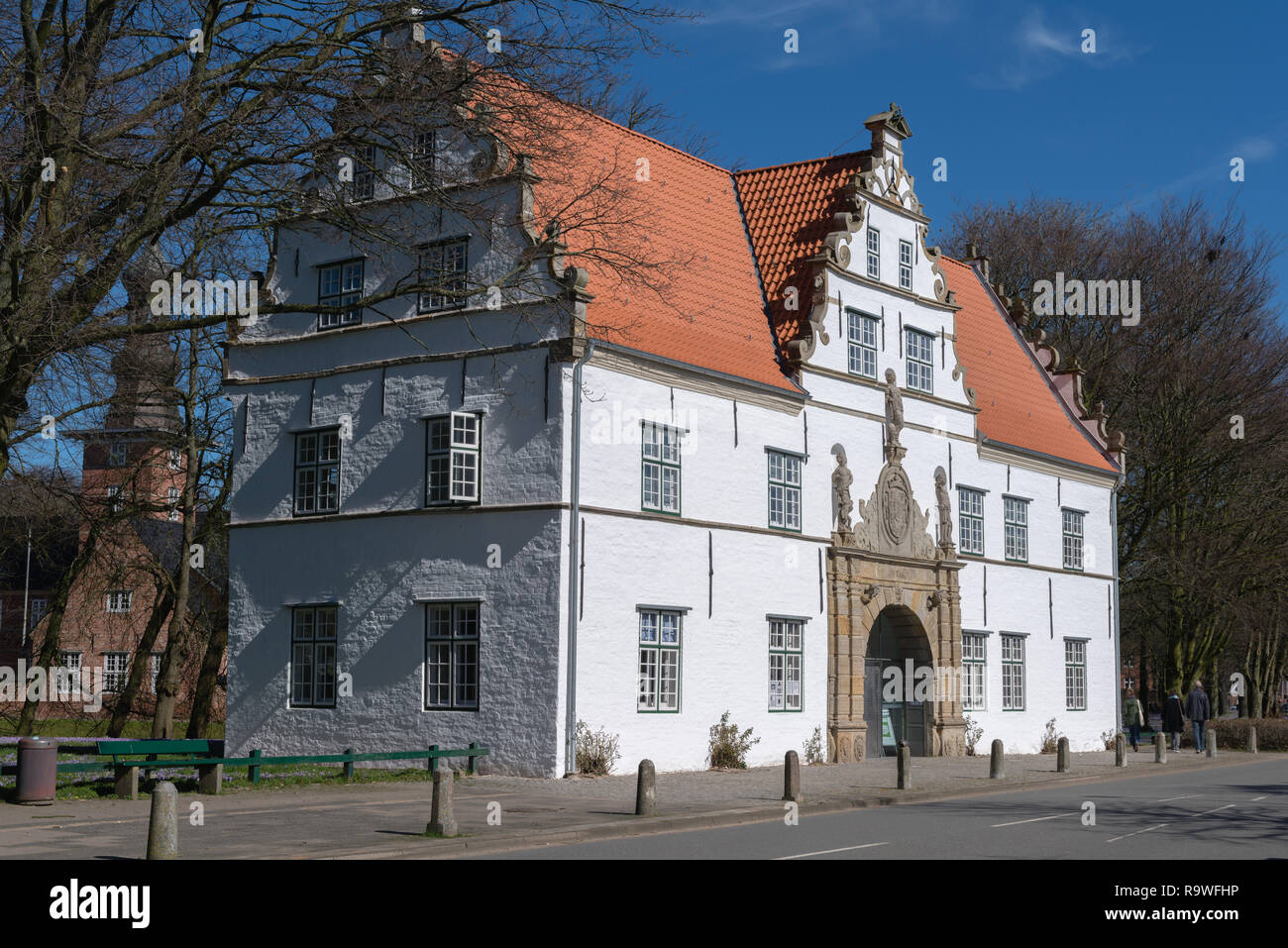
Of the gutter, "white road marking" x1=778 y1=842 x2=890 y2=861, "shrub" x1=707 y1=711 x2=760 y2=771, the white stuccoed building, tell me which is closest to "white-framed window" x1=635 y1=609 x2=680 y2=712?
the white stuccoed building

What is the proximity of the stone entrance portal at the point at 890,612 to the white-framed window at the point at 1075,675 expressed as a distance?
6.27 meters

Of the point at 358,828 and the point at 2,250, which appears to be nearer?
the point at 358,828

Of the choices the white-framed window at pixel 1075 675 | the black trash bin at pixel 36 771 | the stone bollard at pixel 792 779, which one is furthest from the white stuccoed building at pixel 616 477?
the black trash bin at pixel 36 771

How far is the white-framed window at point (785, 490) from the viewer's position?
28391 mm

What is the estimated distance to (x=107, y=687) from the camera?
63.1m

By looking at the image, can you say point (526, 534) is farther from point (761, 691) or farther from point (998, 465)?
point (998, 465)

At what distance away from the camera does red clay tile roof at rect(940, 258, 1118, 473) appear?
37344 millimetres

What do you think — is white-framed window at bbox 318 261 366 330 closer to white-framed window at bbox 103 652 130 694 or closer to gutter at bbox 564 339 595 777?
gutter at bbox 564 339 595 777

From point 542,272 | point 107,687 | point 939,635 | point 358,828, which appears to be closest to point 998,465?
point 939,635

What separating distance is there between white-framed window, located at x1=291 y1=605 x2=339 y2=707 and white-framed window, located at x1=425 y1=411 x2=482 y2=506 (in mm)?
3223

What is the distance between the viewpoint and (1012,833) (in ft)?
53.0

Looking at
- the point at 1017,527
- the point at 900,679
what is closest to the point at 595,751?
the point at 900,679

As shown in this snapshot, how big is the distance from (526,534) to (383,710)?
164 inches

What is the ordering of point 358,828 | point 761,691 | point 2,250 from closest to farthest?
point 358,828
point 2,250
point 761,691
